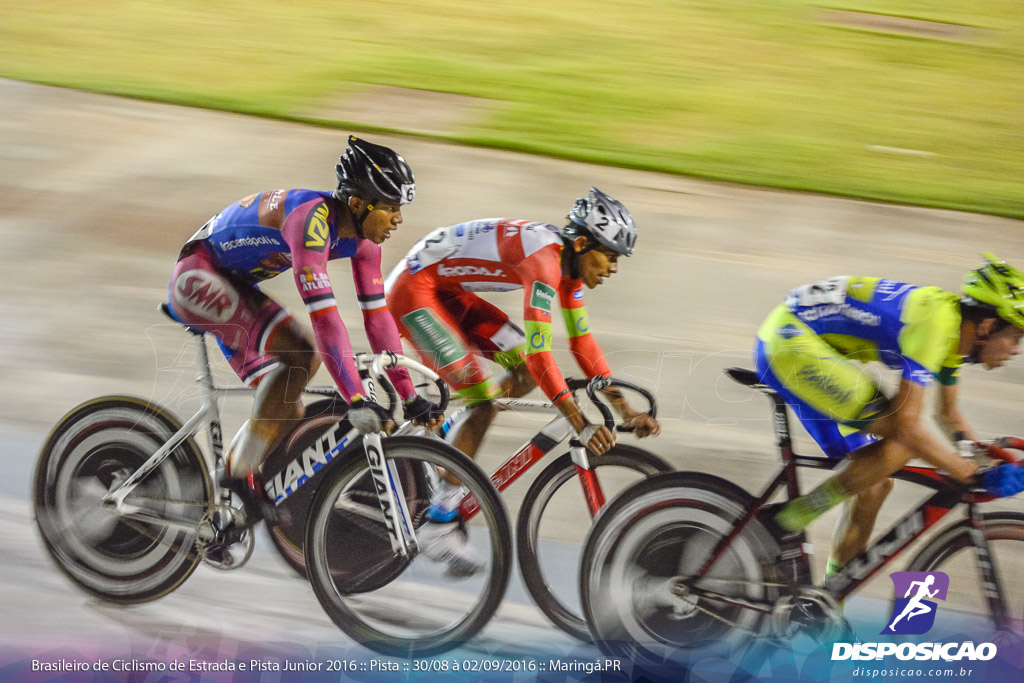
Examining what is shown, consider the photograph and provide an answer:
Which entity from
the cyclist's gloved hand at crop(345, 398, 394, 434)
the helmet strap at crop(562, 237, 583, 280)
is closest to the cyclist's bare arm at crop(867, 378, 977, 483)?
the helmet strap at crop(562, 237, 583, 280)

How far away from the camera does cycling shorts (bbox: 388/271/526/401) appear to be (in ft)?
11.6

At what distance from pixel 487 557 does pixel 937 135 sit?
20.0 ft

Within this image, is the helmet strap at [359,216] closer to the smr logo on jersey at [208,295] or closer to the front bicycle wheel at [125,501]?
the smr logo on jersey at [208,295]

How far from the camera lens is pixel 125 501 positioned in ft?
11.1

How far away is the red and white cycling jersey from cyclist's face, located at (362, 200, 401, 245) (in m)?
0.38

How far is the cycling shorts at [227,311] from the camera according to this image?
3.30 m

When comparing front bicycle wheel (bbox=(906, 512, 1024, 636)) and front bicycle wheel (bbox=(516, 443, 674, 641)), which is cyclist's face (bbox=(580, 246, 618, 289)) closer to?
front bicycle wheel (bbox=(516, 443, 674, 641))

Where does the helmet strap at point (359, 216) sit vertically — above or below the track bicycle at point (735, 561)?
above

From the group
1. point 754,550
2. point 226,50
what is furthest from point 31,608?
point 226,50

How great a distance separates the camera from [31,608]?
3.44 metres

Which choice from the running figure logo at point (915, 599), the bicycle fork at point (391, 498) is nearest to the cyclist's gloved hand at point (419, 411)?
the bicycle fork at point (391, 498)

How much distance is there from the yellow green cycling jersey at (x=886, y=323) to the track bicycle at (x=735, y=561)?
293 millimetres

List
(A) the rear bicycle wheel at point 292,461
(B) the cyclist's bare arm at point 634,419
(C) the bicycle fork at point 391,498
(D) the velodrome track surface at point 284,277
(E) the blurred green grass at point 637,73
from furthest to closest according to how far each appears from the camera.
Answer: (E) the blurred green grass at point 637,73
(D) the velodrome track surface at point 284,277
(A) the rear bicycle wheel at point 292,461
(B) the cyclist's bare arm at point 634,419
(C) the bicycle fork at point 391,498

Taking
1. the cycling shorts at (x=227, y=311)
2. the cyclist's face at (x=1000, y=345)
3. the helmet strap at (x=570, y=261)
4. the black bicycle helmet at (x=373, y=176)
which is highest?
the black bicycle helmet at (x=373, y=176)
